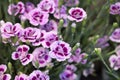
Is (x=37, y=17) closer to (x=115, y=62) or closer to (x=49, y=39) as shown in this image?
(x=49, y=39)

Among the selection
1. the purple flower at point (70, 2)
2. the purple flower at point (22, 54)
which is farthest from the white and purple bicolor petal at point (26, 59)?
the purple flower at point (70, 2)

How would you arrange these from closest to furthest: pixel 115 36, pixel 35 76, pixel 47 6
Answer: pixel 35 76 < pixel 47 6 < pixel 115 36

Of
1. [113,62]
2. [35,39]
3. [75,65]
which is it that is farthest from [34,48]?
[113,62]

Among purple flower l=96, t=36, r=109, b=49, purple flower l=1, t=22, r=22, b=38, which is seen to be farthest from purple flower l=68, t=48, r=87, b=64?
purple flower l=1, t=22, r=22, b=38

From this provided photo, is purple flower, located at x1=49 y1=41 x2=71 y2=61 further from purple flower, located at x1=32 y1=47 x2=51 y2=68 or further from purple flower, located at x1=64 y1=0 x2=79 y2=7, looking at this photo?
purple flower, located at x1=64 y1=0 x2=79 y2=7

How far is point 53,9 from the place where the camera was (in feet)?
3.07

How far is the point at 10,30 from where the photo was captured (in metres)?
0.88

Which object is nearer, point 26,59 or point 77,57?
point 26,59

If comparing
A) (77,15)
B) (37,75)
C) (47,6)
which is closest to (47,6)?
(47,6)

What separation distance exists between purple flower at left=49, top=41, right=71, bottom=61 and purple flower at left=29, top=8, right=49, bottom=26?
104 millimetres

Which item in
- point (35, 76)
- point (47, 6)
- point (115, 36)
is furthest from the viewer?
point (115, 36)

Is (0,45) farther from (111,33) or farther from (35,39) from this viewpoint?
(111,33)

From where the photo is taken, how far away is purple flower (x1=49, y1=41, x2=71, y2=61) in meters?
0.83

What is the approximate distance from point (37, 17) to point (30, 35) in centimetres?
6
